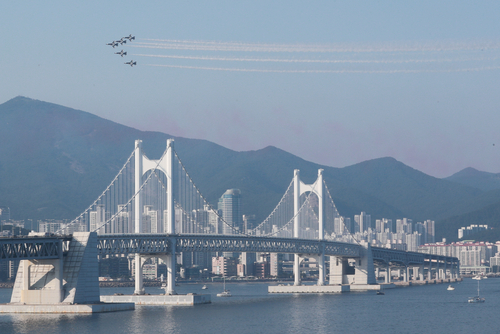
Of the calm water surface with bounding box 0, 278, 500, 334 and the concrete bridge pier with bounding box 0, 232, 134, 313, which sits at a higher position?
the concrete bridge pier with bounding box 0, 232, 134, 313

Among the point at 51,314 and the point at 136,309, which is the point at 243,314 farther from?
the point at 51,314

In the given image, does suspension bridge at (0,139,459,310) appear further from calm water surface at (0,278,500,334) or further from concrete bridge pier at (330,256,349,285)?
calm water surface at (0,278,500,334)

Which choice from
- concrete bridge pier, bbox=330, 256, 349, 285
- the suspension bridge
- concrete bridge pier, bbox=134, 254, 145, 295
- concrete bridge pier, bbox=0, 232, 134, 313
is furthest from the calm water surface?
concrete bridge pier, bbox=330, 256, 349, 285

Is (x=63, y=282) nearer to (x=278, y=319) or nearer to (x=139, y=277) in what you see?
(x=278, y=319)

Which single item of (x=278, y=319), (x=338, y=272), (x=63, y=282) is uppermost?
(x=63, y=282)

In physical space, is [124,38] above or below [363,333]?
above

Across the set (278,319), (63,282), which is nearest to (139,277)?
(63,282)

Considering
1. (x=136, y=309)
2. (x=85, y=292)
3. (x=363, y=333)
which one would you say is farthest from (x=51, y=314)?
(x=363, y=333)

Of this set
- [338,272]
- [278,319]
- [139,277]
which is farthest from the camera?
[338,272]
